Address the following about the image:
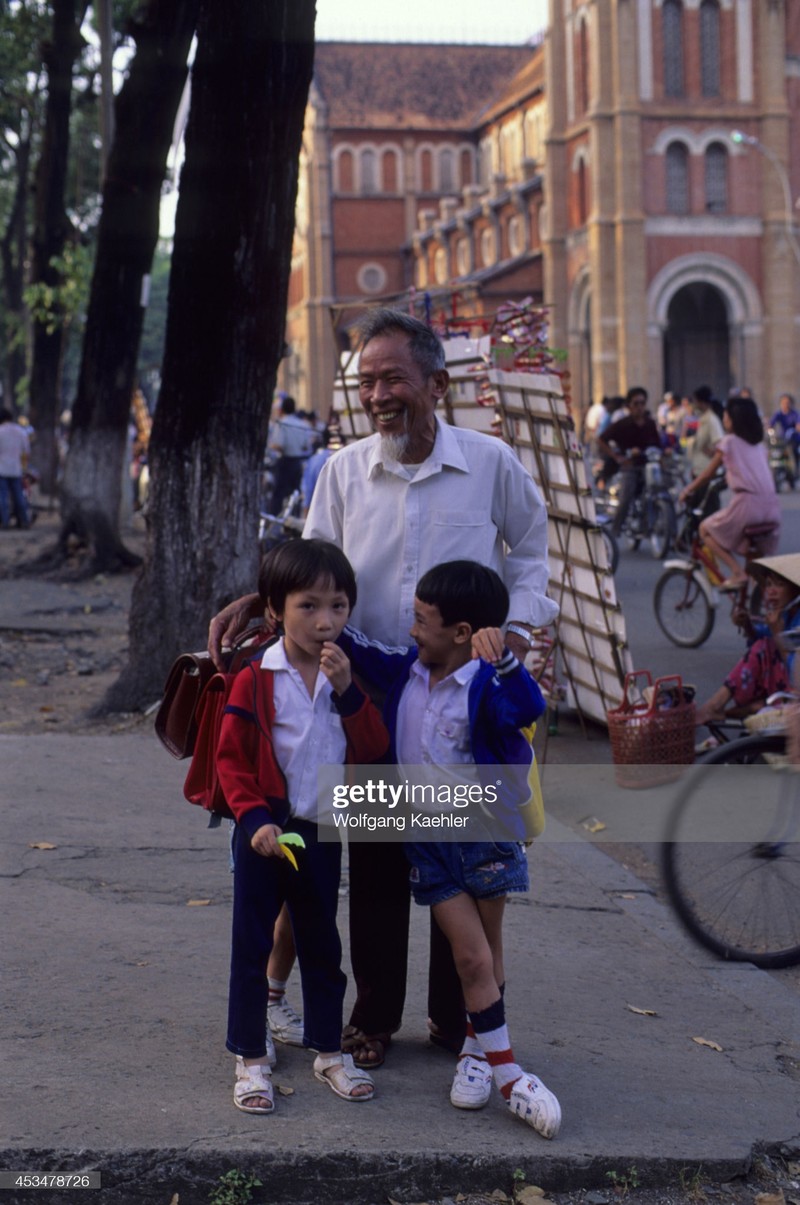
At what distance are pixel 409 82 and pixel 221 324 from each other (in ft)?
256

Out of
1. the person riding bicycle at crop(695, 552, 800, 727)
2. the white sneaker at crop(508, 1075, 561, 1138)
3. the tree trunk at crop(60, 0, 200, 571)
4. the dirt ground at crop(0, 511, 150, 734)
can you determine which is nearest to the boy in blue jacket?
the white sneaker at crop(508, 1075, 561, 1138)

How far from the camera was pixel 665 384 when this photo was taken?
53.3 m

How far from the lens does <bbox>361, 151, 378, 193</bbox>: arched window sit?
3231 inches

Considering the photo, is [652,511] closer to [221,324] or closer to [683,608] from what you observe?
[683,608]

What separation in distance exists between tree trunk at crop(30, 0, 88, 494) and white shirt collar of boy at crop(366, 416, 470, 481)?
20.0 m

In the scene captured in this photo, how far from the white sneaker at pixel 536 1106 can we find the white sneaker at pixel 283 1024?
0.68m

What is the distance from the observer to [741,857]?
5.32 metres

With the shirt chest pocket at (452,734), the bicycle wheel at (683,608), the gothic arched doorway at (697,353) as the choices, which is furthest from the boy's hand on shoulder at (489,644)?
the gothic arched doorway at (697,353)

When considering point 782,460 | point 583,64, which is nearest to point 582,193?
point 583,64

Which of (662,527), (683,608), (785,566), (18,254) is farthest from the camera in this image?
(18,254)

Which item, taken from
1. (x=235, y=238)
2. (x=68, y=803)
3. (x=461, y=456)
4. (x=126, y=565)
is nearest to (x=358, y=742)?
(x=461, y=456)

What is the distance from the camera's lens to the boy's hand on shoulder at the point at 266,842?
3.61 m

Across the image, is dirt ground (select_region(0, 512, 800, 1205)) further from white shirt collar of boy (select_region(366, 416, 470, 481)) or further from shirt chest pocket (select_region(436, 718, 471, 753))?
white shirt collar of boy (select_region(366, 416, 470, 481))

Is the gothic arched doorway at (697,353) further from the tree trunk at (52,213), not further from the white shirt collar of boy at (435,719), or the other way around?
the white shirt collar of boy at (435,719)
